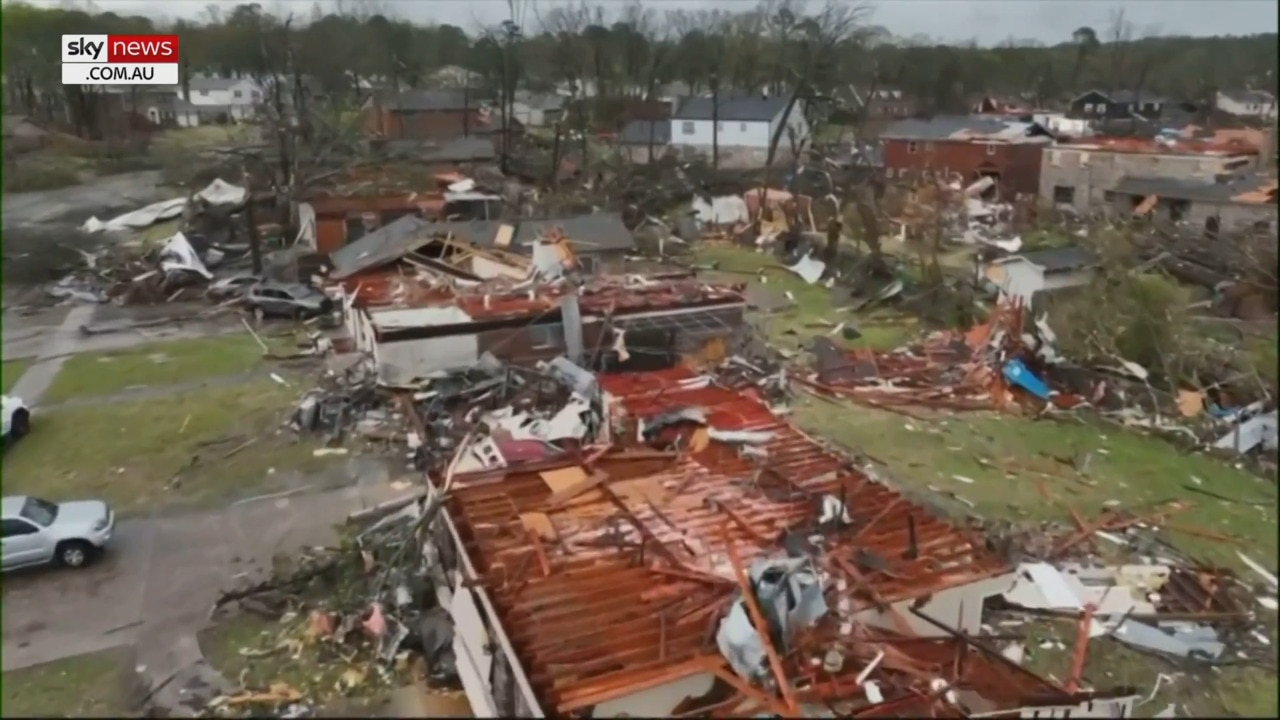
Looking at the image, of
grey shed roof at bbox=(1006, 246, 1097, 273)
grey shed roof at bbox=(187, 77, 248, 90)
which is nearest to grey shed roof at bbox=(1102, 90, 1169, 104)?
grey shed roof at bbox=(1006, 246, 1097, 273)

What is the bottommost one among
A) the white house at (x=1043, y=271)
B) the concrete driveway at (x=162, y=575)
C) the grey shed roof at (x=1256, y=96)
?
the concrete driveway at (x=162, y=575)

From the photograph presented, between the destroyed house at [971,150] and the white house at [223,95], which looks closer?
the white house at [223,95]

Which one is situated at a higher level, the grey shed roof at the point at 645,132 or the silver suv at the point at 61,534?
the grey shed roof at the point at 645,132

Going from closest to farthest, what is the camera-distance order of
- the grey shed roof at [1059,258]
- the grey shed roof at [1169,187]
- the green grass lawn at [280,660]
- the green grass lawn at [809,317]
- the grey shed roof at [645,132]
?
the green grass lawn at [280,660]
the green grass lawn at [809,317]
the grey shed roof at [1169,187]
the grey shed roof at [1059,258]
the grey shed roof at [645,132]

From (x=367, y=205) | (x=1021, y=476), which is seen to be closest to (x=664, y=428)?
(x=1021, y=476)

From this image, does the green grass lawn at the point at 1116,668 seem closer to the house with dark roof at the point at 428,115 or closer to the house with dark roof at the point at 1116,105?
the house with dark roof at the point at 1116,105

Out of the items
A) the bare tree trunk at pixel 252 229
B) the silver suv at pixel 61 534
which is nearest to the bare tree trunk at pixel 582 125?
the bare tree trunk at pixel 252 229

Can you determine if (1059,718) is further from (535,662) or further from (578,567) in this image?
(578,567)

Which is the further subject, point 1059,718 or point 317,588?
point 317,588

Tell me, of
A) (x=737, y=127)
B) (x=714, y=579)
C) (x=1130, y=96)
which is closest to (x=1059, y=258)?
(x=1130, y=96)
